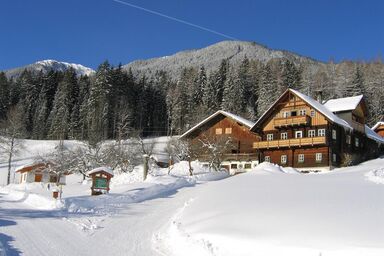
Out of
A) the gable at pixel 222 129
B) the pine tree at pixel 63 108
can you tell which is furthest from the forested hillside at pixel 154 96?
the gable at pixel 222 129

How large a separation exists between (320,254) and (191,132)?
47739 millimetres

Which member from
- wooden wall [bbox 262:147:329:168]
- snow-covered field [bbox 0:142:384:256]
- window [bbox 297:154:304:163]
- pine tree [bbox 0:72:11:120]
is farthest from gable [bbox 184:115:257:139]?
pine tree [bbox 0:72:11:120]

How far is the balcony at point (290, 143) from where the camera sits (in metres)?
46.5

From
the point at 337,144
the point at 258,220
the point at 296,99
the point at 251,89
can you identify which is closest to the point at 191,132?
the point at 296,99

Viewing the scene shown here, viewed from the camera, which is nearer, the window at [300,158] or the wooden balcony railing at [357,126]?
the window at [300,158]

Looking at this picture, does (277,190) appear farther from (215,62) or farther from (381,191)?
(215,62)

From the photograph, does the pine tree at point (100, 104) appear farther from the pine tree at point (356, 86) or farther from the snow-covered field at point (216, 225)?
the snow-covered field at point (216, 225)

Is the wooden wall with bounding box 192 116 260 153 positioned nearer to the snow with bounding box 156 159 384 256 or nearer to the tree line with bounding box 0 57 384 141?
the tree line with bounding box 0 57 384 141

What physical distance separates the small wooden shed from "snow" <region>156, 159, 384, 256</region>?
1086 cm

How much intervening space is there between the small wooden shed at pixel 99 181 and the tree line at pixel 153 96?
4456cm

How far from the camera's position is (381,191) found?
19781 mm

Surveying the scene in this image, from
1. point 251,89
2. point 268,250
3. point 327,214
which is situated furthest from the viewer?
point 251,89

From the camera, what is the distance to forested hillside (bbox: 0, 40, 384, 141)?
8000cm

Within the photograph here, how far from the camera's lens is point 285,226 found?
45.5ft
